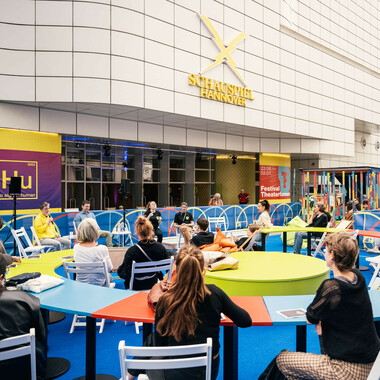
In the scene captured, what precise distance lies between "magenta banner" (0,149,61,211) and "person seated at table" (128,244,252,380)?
9047mm

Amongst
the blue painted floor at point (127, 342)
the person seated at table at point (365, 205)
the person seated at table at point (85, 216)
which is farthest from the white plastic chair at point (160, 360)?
the person seated at table at point (365, 205)

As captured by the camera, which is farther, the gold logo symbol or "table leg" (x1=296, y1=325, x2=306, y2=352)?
the gold logo symbol

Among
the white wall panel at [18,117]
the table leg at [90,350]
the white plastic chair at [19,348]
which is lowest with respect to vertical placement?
the table leg at [90,350]

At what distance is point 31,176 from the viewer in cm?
1099

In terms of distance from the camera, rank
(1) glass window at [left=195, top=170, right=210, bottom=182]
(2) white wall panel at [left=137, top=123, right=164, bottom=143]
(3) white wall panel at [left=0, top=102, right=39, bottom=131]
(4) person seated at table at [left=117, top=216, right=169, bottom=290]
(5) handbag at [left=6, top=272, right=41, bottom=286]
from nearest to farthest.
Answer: (5) handbag at [left=6, top=272, right=41, bottom=286]
(4) person seated at table at [left=117, top=216, right=169, bottom=290]
(3) white wall panel at [left=0, top=102, right=39, bottom=131]
(2) white wall panel at [left=137, top=123, right=164, bottom=143]
(1) glass window at [left=195, top=170, right=210, bottom=182]

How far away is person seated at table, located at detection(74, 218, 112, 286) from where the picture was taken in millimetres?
4629

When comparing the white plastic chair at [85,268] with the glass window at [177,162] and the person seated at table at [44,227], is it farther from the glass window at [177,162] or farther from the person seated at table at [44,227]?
the glass window at [177,162]

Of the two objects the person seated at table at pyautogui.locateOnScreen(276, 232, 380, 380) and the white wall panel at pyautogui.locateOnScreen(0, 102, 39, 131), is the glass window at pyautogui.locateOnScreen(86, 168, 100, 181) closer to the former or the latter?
the white wall panel at pyautogui.locateOnScreen(0, 102, 39, 131)

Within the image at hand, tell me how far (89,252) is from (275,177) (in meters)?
15.8

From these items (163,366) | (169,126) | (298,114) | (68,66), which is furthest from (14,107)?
(298,114)

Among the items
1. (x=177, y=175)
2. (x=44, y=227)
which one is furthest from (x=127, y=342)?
(x=177, y=175)

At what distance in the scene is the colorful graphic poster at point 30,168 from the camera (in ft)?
34.1

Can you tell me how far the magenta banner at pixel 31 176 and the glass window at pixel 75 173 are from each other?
416cm

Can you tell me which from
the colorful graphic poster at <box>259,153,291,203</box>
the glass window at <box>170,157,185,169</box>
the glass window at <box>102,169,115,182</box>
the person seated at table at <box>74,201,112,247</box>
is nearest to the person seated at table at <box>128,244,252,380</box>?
the person seated at table at <box>74,201,112,247</box>
